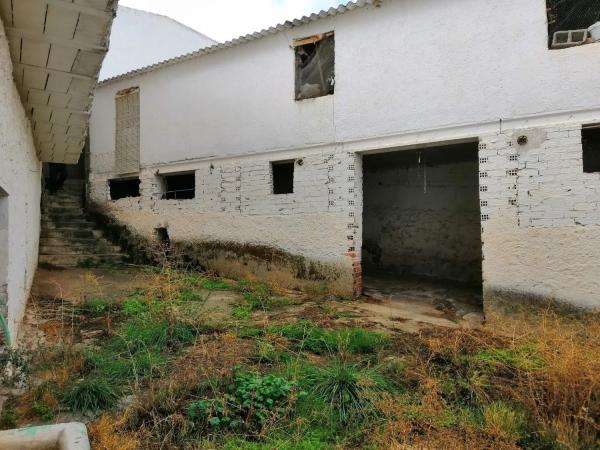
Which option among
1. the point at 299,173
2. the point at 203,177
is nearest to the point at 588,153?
the point at 299,173

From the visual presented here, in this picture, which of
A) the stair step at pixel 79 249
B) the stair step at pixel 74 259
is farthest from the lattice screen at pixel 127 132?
the stair step at pixel 74 259

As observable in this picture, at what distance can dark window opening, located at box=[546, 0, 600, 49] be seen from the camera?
558cm

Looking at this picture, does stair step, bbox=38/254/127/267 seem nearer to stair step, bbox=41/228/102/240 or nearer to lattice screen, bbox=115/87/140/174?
stair step, bbox=41/228/102/240

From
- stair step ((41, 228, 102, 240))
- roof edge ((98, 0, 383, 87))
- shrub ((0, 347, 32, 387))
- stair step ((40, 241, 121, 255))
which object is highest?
roof edge ((98, 0, 383, 87))

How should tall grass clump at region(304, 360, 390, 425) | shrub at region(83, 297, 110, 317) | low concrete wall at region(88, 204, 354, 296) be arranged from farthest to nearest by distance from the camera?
low concrete wall at region(88, 204, 354, 296) < shrub at region(83, 297, 110, 317) < tall grass clump at region(304, 360, 390, 425)

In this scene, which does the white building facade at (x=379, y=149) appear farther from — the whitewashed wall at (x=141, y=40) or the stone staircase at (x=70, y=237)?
the whitewashed wall at (x=141, y=40)

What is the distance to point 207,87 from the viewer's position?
9.35m

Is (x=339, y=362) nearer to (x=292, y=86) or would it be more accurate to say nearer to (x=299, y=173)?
(x=299, y=173)

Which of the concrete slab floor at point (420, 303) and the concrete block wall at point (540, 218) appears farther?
the concrete slab floor at point (420, 303)

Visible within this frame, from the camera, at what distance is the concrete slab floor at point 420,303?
19.8 feet

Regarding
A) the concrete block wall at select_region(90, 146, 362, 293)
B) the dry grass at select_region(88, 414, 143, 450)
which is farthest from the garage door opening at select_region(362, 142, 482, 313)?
the dry grass at select_region(88, 414, 143, 450)

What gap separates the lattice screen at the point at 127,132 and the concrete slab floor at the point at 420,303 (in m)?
7.16

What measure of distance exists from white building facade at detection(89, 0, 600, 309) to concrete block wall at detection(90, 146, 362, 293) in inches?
1.4

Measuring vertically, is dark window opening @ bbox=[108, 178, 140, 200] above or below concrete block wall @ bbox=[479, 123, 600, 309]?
above
